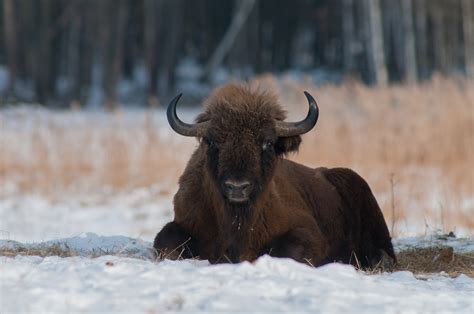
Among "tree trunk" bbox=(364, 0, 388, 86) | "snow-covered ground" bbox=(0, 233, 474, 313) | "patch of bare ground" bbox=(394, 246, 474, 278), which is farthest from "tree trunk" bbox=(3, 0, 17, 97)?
"snow-covered ground" bbox=(0, 233, 474, 313)

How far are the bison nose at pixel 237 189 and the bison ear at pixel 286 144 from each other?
78 centimetres

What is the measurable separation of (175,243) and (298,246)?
103 centimetres

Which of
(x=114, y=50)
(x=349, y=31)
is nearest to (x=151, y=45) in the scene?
(x=114, y=50)

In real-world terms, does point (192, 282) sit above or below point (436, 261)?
above

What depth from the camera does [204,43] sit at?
58000mm

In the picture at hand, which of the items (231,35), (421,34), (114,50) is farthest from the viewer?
(231,35)

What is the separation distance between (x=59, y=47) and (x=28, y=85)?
353 centimetres

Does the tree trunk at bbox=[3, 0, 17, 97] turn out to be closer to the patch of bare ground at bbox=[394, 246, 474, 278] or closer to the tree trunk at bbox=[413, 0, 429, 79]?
the tree trunk at bbox=[413, 0, 429, 79]

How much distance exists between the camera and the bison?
25.3 ft

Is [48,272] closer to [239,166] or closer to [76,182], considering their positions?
[239,166]

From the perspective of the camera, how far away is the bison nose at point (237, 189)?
291 inches

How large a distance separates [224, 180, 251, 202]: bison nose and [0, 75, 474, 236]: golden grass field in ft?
38.4

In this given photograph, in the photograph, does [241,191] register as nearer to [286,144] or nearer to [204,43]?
[286,144]

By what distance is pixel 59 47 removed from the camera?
50.8 meters
